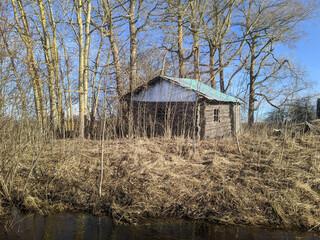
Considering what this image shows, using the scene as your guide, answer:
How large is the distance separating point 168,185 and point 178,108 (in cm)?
674

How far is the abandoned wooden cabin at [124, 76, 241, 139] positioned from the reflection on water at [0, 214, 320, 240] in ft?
22.1

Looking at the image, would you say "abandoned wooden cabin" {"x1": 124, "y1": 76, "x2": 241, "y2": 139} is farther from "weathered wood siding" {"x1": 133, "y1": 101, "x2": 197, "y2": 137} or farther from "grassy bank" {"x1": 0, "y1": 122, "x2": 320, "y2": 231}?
"grassy bank" {"x1": 0, "y1": 122, "x2": 320, "y2": 231}

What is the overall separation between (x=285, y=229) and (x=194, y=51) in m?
17.2

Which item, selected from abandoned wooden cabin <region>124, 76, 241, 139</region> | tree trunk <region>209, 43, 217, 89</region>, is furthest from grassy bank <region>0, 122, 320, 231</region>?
tree trunk <region>209, 43, 217, 89</region>

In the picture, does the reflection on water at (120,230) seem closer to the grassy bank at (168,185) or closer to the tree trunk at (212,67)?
the grassy bank at (168,185)

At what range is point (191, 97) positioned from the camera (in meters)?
13.1

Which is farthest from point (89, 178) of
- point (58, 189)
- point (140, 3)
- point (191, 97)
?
point (140, 3)

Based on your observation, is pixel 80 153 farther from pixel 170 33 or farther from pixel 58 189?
pixel 170 33

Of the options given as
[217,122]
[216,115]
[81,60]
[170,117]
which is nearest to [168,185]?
[170,117]

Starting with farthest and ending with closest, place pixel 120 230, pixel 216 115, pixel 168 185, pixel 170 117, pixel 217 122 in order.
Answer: pixel 216 115
pixel 217 122
pixel 170 117
pixel 168 185
pixel 120 230

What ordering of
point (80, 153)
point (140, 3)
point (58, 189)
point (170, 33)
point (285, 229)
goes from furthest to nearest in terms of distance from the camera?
point (170, 33) → point (140, 3) → point (80, 153) → point (58, 189) → point (285, 229)

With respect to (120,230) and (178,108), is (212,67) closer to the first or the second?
(178,108)

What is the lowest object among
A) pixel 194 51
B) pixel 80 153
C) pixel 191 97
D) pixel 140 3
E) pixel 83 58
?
pixel 80 153

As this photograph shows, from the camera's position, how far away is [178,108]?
13266 mm
